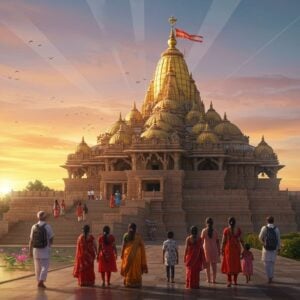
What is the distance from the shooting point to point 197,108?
6209 centimetres

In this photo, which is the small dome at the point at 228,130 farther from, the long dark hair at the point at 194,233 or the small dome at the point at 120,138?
the long dark hair at the point at 194,233

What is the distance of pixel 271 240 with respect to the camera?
616 inches

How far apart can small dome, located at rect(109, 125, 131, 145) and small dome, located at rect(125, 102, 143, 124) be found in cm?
498

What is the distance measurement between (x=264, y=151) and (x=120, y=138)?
1457cm

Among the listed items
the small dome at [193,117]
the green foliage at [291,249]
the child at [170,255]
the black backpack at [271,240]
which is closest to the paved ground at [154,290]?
the child at [170,255]

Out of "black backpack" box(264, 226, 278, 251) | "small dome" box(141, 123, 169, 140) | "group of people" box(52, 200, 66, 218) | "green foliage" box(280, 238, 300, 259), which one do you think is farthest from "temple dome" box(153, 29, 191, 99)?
"black backpack" box(264, 226, 278, 251)

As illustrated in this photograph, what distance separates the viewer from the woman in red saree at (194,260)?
14.3 m

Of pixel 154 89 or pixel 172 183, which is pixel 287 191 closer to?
pixel 172 183

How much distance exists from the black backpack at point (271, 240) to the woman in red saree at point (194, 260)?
185 centimetres

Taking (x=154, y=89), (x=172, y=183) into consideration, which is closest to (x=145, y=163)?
(x=172, y=183)

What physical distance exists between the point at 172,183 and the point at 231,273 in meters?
33.1

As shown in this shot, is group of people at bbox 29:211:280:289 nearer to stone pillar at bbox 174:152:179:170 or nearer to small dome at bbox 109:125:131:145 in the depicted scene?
stone pillar at bbox 174:152:179:170

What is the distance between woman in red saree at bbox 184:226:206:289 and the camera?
14.3 meters

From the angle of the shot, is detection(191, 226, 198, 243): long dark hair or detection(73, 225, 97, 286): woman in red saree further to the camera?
detection(73, 225, 97, 286): woman in red saree
